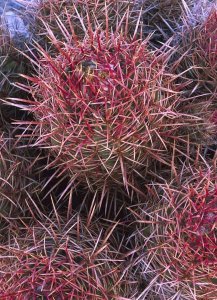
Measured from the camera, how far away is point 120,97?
2.77 ft

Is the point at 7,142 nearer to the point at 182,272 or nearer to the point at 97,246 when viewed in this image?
the point at 97,246

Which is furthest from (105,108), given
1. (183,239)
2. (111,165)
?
(183,239)

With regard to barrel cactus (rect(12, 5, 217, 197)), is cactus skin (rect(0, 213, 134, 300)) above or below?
below

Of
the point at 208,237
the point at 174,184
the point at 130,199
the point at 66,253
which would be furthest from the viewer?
the point at 130,199

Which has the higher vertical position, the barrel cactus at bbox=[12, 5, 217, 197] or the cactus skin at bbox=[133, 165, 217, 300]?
the barrel cactus at bbox=[12, 5, 217, 197]

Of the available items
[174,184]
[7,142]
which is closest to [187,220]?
[174,184]

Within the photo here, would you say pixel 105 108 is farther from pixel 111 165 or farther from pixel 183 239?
pixel 183 239

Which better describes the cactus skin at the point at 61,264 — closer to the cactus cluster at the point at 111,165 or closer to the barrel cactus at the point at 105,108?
the cactus cluster at the point at 111,165

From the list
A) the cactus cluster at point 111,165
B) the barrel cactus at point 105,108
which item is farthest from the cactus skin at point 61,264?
the barrel cactus at point 105,108

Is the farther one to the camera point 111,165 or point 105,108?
point 111,165

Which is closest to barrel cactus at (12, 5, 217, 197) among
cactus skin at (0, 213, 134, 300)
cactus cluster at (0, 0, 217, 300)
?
cactus cluster at (0, 0, 217, 300)

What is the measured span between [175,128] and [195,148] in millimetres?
146

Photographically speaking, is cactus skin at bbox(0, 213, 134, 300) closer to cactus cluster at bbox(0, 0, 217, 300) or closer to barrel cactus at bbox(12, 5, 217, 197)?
cactus cluster at bbox(0, 0, 217, 300)

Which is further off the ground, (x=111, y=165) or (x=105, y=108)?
(x=105, y=108)
